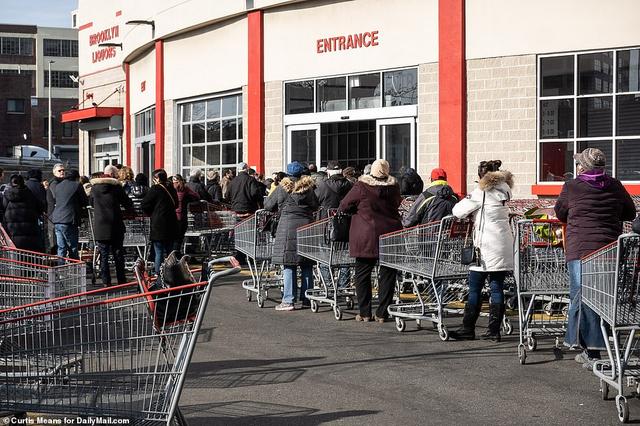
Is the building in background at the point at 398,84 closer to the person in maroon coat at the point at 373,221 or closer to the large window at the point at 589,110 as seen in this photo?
the large window at the point at 589,110

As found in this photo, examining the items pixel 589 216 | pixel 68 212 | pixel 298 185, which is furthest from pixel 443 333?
pixel 68 212

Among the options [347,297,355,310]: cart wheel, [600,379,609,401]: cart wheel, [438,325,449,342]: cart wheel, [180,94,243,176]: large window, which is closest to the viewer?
[600,379,609,401]: cart wheel

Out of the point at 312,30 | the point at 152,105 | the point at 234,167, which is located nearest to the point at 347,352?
the point at 312,30

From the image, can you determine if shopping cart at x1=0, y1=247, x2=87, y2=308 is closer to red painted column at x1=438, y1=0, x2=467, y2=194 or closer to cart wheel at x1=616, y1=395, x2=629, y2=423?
cart wheel at x1=616, y1=395, x2=629, y2=423

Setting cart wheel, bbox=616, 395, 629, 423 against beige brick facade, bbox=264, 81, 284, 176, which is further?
beige brick facade, bbox=264, 81, 284, 176

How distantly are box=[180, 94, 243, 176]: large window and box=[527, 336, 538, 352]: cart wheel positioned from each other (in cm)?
1694

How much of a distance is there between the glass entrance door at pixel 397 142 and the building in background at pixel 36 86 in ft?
221

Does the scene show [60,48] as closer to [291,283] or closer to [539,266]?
[291,283]

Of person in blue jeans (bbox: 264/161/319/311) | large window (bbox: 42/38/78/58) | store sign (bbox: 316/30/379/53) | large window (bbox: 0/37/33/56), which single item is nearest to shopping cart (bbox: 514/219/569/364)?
person in blue jeans (bbox: 264/161/319/311)

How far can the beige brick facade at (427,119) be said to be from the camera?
2152 cm

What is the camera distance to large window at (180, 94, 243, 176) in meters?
27.3

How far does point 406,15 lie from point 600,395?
14.8m

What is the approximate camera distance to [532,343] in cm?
1072

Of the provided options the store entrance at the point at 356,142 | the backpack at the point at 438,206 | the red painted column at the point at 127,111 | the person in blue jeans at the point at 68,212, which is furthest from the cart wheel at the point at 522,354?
the red painted column at the point at 127,111
